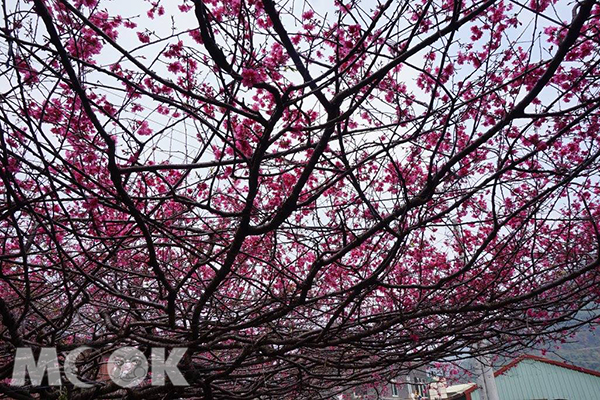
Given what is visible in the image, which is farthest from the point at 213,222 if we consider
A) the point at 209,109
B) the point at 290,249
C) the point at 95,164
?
the point at 209,109

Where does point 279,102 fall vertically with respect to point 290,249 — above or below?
below

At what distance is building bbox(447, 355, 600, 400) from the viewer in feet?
44.1

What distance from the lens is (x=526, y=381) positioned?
13.6 m

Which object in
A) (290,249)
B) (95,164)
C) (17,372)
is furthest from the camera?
(290,249)

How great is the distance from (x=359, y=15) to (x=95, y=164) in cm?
275

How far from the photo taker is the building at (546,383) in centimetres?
1344

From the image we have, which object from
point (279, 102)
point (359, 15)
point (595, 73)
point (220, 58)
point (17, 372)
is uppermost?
point (595, 73)

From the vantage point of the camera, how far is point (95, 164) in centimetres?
396

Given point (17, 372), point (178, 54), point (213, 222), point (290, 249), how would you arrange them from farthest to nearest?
1. point (290, 249)
2. point (213, 222)
3. point (17, 372)
4. point (178, 54)

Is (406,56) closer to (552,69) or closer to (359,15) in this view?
(359,15)

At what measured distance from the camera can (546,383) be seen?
1371 centimetres

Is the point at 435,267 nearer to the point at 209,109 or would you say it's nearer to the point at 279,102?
the point at 209,109

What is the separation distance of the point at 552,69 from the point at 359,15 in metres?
1.18

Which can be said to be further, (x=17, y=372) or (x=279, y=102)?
(x=17, y=372)
